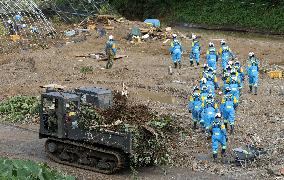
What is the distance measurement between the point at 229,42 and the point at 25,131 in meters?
21.7

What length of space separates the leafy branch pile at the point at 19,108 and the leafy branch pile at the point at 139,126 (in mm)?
6032

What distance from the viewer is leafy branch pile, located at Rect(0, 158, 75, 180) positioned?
14883 mm

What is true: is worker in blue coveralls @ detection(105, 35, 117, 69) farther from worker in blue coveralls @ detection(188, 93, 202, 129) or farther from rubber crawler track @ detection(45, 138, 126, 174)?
rubber crawler track @ detection(45, 138, 126, 174)

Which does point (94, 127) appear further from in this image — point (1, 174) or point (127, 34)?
point (127, 34)

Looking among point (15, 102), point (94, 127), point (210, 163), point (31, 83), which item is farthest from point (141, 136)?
point (31, 83)

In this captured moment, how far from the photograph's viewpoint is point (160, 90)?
28766 mm

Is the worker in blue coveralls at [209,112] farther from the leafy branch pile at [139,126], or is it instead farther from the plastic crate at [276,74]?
the plastic crate at [276,74]

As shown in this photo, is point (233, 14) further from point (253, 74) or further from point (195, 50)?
point (253, 74)

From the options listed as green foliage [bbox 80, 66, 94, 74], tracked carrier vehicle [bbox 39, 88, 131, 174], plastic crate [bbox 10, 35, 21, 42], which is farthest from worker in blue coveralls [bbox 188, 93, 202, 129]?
plastic crate [bbox 10, 35, 21, 42]

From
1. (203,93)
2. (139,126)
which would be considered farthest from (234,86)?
(139,126)

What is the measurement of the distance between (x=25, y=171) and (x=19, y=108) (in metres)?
10.0

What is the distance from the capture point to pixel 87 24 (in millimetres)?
44688

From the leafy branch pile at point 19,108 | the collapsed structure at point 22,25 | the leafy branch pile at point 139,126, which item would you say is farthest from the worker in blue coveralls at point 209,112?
the collapsed structure at point 22,25

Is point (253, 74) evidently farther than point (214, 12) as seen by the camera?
No
